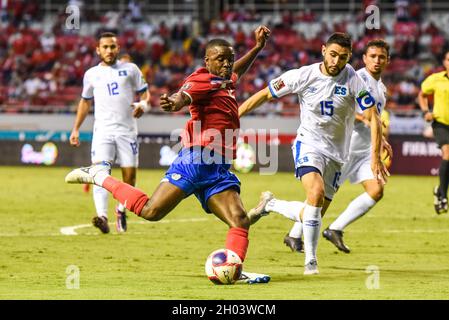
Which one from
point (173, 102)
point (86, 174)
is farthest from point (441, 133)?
point (173, 102)

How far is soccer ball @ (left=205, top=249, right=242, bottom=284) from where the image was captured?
30.8ft

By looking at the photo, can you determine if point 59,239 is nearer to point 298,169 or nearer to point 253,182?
point 298,169

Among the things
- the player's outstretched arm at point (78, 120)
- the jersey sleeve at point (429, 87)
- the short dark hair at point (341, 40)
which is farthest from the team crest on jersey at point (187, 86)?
the jersey sleeve at point (429, 87)

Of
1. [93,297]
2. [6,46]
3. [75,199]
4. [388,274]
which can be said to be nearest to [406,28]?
[6,46]

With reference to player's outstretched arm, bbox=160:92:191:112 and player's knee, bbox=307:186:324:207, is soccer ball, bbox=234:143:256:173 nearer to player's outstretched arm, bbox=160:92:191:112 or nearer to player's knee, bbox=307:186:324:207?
player's knee, bbox=307:186:324:207

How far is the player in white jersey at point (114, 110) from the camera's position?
1494cm

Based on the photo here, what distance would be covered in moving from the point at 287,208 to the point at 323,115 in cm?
119

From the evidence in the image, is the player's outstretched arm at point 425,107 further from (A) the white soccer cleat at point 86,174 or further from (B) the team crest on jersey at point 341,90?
(A) the white soccer cleat at point 86,174

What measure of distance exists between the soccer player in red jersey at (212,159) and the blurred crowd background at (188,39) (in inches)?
816

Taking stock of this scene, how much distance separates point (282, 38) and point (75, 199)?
15839 mm

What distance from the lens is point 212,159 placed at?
9.82 metres

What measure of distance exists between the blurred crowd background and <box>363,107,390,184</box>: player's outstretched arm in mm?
19631

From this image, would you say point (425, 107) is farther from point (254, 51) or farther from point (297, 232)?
point (254, 51)

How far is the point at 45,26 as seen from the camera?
127 ft
